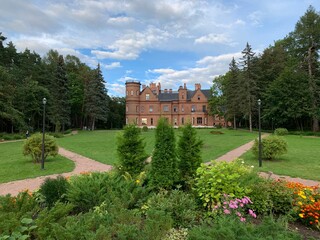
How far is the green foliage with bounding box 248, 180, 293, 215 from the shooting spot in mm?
4836

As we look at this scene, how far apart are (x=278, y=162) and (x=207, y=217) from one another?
10.0 metres

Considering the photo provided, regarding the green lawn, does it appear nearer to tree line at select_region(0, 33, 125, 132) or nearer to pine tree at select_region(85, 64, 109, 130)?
tree line at select_region(0, 33, 125, 132)

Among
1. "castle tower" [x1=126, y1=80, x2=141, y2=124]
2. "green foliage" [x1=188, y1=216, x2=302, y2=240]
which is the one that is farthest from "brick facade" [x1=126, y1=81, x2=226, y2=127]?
"green foliage" [x1=188, y1=216, x2=302, y2=240]

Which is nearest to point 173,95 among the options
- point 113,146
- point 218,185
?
point 113,146

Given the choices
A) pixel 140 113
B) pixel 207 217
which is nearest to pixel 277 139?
pixel 207 217

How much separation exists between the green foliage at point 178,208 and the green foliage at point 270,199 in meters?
1.21

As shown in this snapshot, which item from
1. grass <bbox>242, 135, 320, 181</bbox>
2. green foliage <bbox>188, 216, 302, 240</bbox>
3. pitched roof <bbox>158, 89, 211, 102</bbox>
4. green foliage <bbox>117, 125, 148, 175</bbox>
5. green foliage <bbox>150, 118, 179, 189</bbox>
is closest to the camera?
green foliage <bbox>188, 216, 302, 240</bbox>

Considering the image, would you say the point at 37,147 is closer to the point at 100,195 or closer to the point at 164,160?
the point at 100,195

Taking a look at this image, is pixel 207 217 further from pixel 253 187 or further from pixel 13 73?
pixel 13 73

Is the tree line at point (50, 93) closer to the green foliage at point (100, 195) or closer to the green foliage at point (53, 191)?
the green foliage at point (53, 191)

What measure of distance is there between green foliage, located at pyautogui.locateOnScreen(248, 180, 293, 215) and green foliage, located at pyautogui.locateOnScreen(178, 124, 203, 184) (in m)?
1.83

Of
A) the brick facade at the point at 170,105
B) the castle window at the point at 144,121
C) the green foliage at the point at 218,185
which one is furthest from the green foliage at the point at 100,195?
the castle window at the point at 144,121

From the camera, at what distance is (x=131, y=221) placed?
4047 mm

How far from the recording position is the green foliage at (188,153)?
654cm
